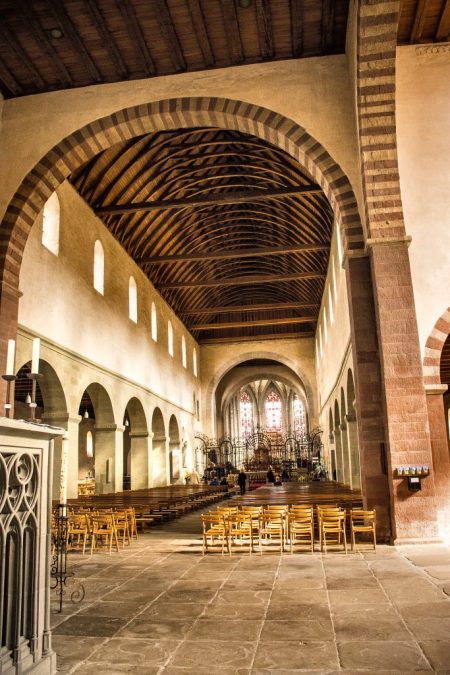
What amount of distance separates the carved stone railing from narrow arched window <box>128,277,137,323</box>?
17266 millimetres

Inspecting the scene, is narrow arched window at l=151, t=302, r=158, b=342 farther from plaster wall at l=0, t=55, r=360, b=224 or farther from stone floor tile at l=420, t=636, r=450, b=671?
stone floor tile at l=420, t=636, r=450, b=671

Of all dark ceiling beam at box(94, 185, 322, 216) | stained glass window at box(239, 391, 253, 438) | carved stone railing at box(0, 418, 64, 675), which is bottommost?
carved stone railing at box(0, 418, 64, 675)

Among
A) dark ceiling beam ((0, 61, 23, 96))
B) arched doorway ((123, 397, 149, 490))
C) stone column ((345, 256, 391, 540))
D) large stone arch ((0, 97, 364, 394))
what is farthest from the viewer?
arched doorway ((123, 397, 149, 490))

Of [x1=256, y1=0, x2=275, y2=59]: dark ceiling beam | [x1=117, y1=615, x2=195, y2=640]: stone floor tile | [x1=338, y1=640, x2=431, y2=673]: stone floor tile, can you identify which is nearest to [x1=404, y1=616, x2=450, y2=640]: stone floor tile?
[x1=338, y1=640, x2=431, y2=673]: stone floor tile

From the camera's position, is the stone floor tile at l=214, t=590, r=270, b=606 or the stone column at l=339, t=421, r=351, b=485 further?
the stone column at l=339, t=421, r=351, b=485

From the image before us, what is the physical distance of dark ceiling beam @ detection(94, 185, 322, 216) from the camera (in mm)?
16312

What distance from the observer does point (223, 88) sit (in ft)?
38.1

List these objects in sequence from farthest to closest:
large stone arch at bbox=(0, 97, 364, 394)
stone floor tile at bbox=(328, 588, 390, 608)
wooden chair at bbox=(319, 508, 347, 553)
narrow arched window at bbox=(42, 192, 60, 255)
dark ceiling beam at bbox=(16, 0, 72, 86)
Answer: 1. narrow arched window at bbox=(42, 192, 60, 255)
2. large stone arch at bbox=(0, 97, 364, 394)
3. dark ceiling beam at bbox=(16, 0, 72, 86)
4. wooden chair at bbox=(319, 508, 347, 553)
5. stone floor tile at bbox=(328, 588, 390, 608)

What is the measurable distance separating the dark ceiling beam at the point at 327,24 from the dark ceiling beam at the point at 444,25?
2.00 m

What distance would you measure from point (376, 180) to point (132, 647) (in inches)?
340

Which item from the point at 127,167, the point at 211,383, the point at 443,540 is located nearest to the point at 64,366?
the point at 127,167

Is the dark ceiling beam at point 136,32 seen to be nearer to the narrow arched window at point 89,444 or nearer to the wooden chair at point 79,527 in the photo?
Answer: the wooden chair at point 79,527

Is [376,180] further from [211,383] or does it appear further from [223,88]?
[211,383]

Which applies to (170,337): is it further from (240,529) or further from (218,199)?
(240,529)
